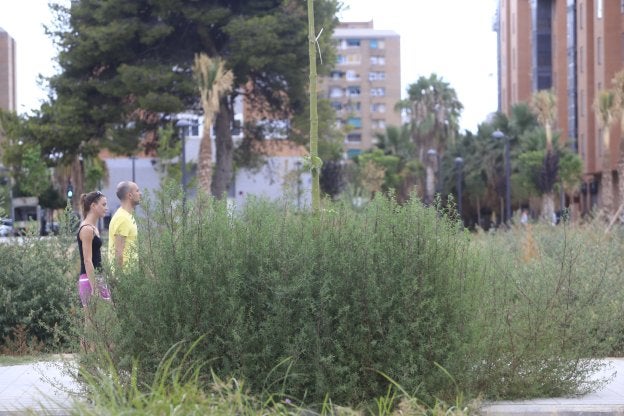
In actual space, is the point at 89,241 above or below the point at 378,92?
below

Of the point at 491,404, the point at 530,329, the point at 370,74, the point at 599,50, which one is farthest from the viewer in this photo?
the point at 370,74

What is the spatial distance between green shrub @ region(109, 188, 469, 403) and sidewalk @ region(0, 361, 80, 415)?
2.07ft

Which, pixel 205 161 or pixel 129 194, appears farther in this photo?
pixel 205 161

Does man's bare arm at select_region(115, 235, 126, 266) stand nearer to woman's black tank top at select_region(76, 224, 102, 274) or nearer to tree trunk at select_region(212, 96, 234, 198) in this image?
woman's black tank top at select_region(76, 224, 102, 274)

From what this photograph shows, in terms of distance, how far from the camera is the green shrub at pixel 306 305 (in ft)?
25.7

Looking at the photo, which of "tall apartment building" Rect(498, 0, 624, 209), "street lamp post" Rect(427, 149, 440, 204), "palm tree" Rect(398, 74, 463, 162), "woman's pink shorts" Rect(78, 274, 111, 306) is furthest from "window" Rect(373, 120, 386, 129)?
"woman's pink shorts" Rect(78, 274, 111, 306)

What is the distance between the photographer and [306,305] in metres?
Result: 7.86

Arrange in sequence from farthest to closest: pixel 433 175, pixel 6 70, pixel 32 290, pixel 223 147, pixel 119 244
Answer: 1. pixel 6 70
2. pixel 433 175
3. pixel 223 147
4. pixel 32 290
5. pixel 119 244

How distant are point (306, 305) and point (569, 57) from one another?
6841 cm

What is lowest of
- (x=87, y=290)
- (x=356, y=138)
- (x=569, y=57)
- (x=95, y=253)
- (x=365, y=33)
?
(x=87, y=290)

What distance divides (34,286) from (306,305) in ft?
20.1

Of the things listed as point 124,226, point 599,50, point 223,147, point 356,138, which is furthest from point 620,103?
point 356,138

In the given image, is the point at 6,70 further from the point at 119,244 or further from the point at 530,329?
the point at 530,329

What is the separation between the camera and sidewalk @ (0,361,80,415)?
7945 millimetres
